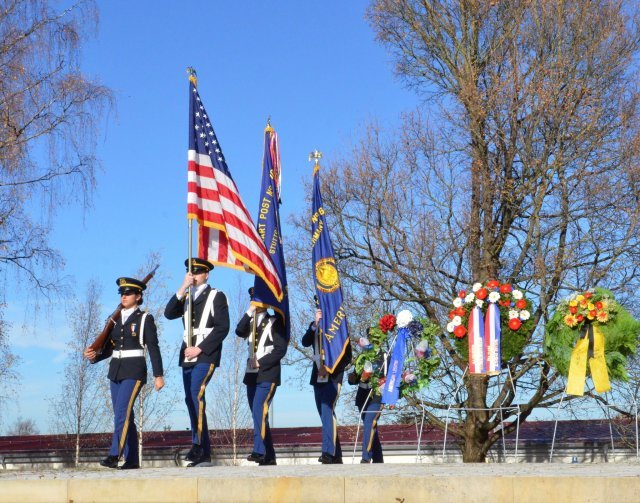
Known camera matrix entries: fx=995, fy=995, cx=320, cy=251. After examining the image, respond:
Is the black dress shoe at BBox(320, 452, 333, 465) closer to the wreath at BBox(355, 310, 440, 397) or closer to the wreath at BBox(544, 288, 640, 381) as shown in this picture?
the wreath at BBox(355, 310, 440, 397)

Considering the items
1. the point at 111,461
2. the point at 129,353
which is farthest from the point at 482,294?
the point at 111,461

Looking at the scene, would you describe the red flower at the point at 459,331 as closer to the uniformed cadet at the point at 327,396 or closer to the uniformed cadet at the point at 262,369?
the uniformed cadet at the point at 327,396

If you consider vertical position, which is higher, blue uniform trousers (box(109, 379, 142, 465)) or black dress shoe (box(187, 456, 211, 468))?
blue uniform trousers (box(109, 379, 142, 465))

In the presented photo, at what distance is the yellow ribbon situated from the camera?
12.4 meters

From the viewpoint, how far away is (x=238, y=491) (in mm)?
7988

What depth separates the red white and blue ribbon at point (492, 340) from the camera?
1315 centimetres

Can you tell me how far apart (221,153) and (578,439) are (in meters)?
17.1

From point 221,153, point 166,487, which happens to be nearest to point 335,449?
point 221,153

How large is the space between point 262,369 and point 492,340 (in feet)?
11.4

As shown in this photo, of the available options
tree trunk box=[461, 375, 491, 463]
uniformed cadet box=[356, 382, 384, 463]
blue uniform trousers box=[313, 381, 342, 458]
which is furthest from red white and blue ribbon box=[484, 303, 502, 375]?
tree trunk box=[461, 375, 491, 463]

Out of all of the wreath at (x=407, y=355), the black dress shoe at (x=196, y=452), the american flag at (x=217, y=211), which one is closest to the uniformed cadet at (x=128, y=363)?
the black dress shoe at (x=196, y=452)

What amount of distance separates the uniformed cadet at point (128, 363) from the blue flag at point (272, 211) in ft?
4.87

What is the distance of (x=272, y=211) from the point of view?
12727 mm

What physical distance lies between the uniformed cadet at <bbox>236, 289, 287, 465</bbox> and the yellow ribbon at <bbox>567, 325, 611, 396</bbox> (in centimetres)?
371
